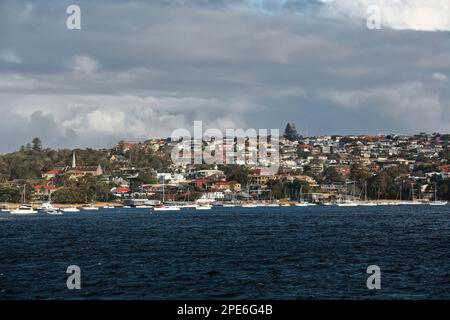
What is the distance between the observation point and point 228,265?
1986 inches

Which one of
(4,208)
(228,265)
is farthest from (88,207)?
(228,265)

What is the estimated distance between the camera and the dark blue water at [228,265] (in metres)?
39.8

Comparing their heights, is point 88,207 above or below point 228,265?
above

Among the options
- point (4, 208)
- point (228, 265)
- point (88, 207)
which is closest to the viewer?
point (228, 265)

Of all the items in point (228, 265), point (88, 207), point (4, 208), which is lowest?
point (228, 265)

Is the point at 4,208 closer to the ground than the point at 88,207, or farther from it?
closer to the ground

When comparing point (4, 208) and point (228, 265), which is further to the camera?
point (4, 208)

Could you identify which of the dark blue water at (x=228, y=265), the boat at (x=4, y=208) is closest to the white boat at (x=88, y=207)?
the boat at (x=4, y=208)

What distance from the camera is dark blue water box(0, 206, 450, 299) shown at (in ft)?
131

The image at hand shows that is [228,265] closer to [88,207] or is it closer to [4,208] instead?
[88,207]

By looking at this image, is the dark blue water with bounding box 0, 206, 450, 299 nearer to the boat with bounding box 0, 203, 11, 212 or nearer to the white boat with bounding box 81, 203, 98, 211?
the boat with bounding box 0, 203, 11, 212

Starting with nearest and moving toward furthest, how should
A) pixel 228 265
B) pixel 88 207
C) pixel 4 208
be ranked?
1. pixel 228 265
2. pixel 4 208
3. pixel 88 207
